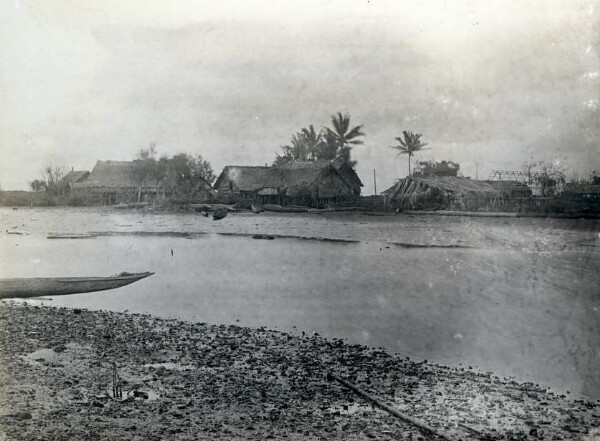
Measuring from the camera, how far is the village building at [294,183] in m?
7.28

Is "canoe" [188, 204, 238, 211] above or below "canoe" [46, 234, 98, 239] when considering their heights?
above

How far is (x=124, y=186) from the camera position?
6965 mm

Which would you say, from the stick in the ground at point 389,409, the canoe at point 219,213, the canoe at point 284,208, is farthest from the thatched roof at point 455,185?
the stick in the ground at point 389,409

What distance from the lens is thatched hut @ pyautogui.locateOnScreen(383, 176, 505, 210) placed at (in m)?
7.14

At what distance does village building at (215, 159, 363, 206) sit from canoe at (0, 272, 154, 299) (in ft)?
5.53

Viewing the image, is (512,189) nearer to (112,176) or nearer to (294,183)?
(294,183)

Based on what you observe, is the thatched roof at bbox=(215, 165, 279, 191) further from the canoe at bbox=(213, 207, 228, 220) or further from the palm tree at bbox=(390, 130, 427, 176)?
the palm tree at bbox=(390, 130, 427, 176)

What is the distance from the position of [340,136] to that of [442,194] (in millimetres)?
2747

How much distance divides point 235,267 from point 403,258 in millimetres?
2499

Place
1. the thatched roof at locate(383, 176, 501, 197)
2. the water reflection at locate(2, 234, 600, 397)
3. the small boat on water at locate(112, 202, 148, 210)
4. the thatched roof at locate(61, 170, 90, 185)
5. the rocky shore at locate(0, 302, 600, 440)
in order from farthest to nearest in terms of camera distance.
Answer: the small boat on water at locate(112, 202, 148, 210)
the thatched roof at locate(383, 176, 501, 197)
the thatched roof at locate(61, 170, 90, 185)
the water reflection at locate(2, 234, 600, 397)
the rocky shore at locate(0, 302, 600, 440)

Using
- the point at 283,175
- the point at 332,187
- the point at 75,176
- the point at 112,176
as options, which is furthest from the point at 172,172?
the point at 332,187

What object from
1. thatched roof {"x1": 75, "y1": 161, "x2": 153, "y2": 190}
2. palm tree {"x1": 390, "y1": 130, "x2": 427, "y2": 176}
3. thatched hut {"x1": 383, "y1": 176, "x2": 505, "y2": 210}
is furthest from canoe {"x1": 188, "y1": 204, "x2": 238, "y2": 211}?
palm tree {"x1": 390, "y1": 130, "x2": 427, "y2": 176}

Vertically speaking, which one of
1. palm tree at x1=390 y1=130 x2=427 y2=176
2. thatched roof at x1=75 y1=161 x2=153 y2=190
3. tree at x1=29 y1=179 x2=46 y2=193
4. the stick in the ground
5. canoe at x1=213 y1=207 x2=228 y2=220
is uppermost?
palm tree at x1=390 y1=130 x2=427 y2=176

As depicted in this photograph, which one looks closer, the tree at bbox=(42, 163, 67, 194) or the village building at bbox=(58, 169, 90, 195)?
the tree at bbox=(42, 163, 67, 194)
